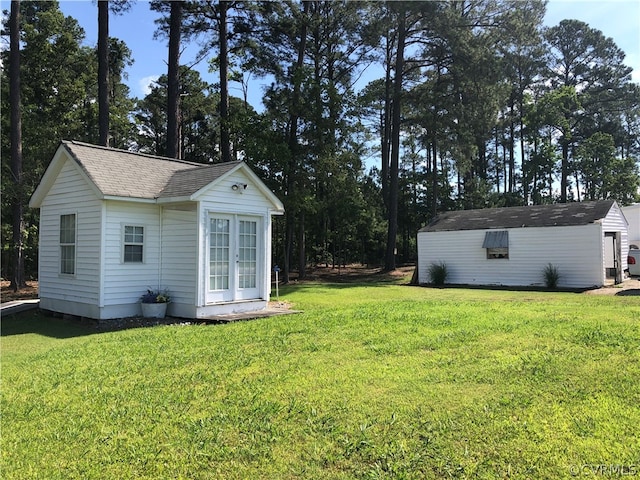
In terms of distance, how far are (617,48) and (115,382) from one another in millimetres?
49490

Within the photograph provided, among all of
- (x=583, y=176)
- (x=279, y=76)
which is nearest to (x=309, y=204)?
(x=279, y=76)

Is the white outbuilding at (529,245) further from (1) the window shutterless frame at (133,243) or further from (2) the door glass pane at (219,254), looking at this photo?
(1) the window shutterless frame at (133,243)

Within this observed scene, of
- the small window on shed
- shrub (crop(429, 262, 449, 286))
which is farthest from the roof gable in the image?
the small window on shed

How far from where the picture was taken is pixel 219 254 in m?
11.3

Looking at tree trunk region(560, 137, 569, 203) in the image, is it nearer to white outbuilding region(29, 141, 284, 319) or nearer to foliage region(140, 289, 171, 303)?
white outbuilding region(29, 141, 284, 319)

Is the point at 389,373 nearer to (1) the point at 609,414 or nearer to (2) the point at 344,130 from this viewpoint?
(1) the point at 609,414

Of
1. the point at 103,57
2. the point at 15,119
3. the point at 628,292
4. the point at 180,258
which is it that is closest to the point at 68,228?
the point at 180,258

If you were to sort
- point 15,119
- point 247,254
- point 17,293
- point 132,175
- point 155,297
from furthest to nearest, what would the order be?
point 15,119 < point 17,293 < point 247,254 < point 132,175 < point 155,297

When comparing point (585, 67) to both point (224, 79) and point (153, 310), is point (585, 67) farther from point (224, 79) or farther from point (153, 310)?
point (153, 310)

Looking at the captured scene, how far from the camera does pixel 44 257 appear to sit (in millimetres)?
12602

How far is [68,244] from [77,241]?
23.6 inches

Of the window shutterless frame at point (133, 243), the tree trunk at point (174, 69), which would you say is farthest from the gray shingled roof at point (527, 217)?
the window shutterless frame at point (133, 243)

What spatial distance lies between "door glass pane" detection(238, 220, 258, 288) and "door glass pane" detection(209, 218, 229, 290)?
0.41 metres

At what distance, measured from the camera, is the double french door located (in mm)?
11140
